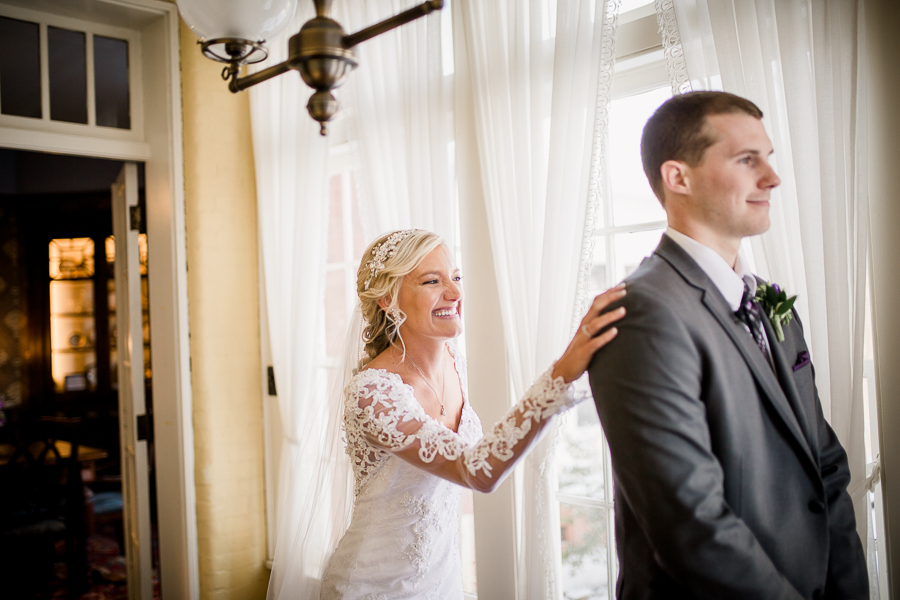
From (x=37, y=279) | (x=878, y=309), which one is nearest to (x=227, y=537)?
(x=878, y=309)

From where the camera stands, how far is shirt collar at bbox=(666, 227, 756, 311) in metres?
1.13

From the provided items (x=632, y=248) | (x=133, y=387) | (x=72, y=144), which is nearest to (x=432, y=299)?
(x=632, y=248)

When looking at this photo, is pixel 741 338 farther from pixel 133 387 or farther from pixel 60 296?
pixel 60 296

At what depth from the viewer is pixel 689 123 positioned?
1125 mm

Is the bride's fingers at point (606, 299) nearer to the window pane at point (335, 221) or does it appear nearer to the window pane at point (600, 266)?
the window pane at point (600, 266)

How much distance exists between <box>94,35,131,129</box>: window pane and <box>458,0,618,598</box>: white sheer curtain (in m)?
2.20

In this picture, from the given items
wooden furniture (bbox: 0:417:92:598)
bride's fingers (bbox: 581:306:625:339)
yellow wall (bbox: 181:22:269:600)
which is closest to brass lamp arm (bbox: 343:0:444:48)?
bride's fingers (bbox: 581:306:625:339)

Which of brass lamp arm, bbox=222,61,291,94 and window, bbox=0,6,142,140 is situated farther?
window, bbox=0,6,142,140

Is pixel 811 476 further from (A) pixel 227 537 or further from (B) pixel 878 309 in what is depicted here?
(A) pixel 227 537

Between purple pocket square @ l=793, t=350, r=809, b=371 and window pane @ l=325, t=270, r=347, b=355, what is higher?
window pane @ l=325, t=270, r=347, b=355

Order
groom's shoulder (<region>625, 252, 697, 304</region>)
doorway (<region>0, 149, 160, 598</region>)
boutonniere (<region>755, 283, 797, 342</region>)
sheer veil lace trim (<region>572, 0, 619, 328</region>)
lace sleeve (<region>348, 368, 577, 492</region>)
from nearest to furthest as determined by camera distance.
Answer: groom's shoulder (<region>625, 252, 697, 304</region>) → boutonniere (<region>755, 283, 797, 342</region>) → lace sleeve (<region>348, 368, 577, 492</region>) → sheer veil lace trim (<region>572, 0, 619, 328</region>) → doorway (<region>0, 149, 160, 598</region>)

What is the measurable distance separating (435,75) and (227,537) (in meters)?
2.58

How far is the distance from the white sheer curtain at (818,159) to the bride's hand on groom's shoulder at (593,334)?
586 mm

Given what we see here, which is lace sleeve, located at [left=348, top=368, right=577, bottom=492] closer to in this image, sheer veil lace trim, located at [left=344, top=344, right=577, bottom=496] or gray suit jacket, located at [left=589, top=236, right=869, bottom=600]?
sheer veil lace trim, located at [left=344, top=344, right=577, bottom=496]
